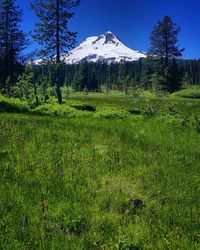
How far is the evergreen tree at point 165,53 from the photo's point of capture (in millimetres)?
70500

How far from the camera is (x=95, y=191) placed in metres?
7.32

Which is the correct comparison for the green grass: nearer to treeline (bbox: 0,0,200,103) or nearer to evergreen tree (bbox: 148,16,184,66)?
treeline (bbox: 0,0,200,103)

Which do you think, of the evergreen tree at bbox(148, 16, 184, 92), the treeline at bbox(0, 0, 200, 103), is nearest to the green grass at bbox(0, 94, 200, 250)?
the treeline at bbox(0, 0, 200, 103)

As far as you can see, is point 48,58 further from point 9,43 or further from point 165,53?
point 165,53

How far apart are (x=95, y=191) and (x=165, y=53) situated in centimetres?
6904

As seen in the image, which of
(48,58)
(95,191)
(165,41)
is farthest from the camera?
(165,41)

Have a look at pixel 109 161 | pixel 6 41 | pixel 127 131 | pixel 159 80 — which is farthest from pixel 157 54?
pixel 109 161

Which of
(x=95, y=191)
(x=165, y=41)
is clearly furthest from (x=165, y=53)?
(x=95, y=191)

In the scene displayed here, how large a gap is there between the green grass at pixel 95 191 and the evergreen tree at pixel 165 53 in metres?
60.1

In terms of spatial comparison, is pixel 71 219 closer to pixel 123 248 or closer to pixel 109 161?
pixel 123 248

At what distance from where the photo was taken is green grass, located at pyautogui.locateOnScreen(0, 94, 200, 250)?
218 inches

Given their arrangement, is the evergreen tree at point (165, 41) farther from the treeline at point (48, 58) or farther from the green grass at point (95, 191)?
the green grass at point (95, 191)

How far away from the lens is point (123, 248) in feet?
17.3

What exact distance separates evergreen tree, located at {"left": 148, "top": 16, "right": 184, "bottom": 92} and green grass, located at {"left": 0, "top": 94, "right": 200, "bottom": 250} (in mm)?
60093
